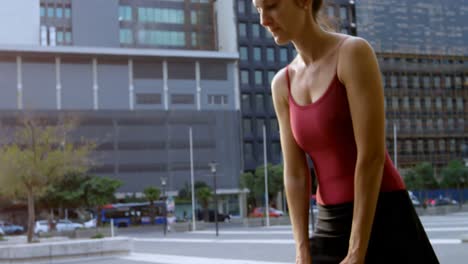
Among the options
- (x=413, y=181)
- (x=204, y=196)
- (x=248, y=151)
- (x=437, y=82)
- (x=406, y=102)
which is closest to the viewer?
(x=204, y=196)

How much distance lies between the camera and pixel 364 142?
2168mm

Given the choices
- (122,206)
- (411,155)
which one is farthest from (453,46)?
(122,206)

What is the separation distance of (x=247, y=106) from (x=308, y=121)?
74531 mm

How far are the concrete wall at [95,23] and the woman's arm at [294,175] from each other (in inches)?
2941

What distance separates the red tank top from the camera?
2234mm

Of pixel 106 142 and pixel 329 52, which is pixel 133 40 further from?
pixel 329 52

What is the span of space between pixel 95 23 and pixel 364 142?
76565 millimetres

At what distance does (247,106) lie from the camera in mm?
76750

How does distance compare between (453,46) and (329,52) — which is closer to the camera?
(329,52)

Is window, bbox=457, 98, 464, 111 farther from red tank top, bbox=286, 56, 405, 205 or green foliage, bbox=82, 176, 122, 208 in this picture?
red tank top, bbox=286, 56, 405, 205

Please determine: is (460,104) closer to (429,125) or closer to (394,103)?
(429,125)

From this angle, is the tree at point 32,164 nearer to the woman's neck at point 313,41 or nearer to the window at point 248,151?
the woman's neck at point 313,41

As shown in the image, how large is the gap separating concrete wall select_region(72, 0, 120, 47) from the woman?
74817mm

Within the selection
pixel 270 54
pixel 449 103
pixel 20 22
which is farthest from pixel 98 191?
pixel 449 103
